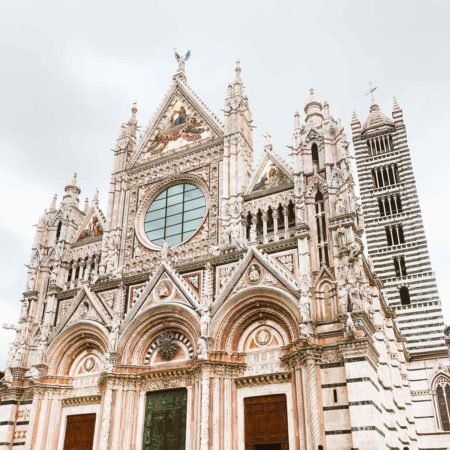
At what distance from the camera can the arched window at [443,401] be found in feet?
91.5

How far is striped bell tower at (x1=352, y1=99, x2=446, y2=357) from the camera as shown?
3092cm

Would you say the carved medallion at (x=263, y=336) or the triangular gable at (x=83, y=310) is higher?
the triangular gable at (x=83, y=310)

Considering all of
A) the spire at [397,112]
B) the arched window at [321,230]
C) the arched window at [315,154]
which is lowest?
the arched window at [321,230]

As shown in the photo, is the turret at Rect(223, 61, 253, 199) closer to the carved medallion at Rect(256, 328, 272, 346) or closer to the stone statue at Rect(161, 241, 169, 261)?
the stone statue at Rect(161, 241, 169, 261)

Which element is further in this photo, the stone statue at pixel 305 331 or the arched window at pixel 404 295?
the arched window at pixel 404 295

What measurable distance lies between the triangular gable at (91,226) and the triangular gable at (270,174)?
26.1ft

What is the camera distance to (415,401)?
1126 inches

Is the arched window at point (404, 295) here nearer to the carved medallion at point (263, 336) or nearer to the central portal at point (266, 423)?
the carved medallion at point (263, 336)

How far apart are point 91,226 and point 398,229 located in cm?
2067

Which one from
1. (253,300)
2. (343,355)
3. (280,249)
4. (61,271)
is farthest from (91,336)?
(343,355)

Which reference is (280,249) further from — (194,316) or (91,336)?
(91,336)

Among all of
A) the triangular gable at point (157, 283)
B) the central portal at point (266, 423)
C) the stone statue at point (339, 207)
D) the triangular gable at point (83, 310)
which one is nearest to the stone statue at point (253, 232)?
the triangular gable at point (157, 283)

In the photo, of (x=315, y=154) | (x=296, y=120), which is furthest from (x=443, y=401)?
(x=296, y=120)

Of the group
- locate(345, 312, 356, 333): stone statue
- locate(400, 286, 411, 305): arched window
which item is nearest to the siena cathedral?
locate(345, 312, 356, 333): stone statue
